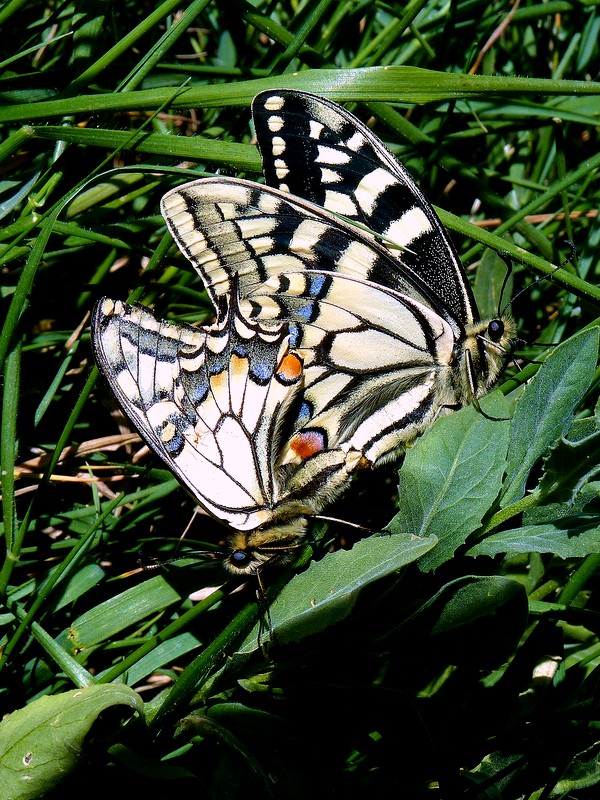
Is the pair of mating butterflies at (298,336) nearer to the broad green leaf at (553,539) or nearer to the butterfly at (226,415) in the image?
the butterfly at (226,415)

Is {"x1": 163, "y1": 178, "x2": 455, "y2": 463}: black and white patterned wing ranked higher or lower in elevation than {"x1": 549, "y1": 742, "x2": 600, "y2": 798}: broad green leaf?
higher

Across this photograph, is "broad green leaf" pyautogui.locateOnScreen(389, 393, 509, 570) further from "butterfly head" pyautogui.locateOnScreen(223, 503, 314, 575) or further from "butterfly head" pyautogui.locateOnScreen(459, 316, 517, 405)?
"butterfly head" pyautogui.locateOnScreen(459, 316, 517, 405)

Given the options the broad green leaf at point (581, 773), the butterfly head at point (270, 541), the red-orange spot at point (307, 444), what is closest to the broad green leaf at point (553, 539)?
the broad green leaf at point (581, 773)

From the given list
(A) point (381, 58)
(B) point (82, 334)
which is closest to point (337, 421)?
(B) point (82, 334)

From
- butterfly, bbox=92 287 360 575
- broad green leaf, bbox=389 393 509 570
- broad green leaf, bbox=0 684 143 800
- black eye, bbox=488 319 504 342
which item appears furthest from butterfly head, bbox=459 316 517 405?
broad green leaf, bbox=0 684 143 800

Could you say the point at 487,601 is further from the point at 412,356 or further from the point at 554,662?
the point at 412,356
